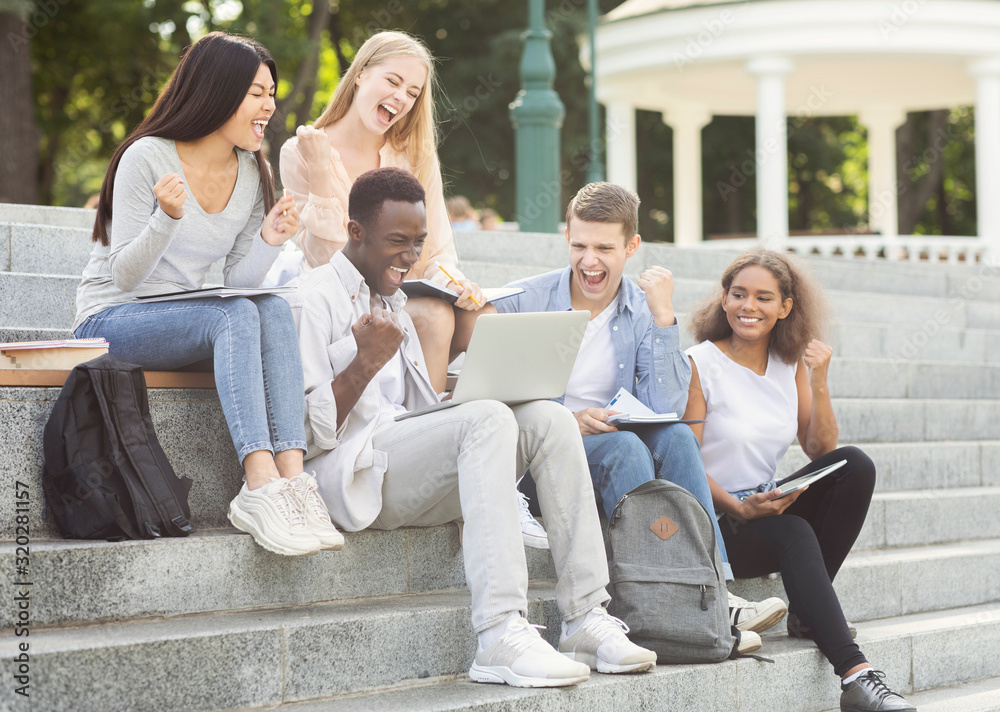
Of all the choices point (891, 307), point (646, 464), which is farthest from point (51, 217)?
point (891, 307)

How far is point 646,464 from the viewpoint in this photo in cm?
377

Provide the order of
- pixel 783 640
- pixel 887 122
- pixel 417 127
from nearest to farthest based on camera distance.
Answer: pixel 783 640, pixel 417 127, pixel 887 122

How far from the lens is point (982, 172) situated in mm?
14289

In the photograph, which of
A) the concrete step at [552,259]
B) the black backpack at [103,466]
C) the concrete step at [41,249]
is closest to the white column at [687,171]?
the concrete step at [552,259]

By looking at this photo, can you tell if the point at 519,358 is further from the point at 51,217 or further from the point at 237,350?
the point at 51,217

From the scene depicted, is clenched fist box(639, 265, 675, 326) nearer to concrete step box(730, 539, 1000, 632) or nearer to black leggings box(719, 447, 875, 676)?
black leggings box(719, 447, 875, 676)

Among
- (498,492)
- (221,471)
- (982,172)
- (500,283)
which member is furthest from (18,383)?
(982,172)

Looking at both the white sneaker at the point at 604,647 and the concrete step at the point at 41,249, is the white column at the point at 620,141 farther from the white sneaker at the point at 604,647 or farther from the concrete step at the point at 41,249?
the white sneaker at the point at 604,647

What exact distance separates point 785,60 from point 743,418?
10.7 m

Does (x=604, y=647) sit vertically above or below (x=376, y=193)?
below

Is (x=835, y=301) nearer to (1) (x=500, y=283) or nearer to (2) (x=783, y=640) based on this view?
(1) (x=500, y=283)

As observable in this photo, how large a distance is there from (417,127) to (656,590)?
2070mm

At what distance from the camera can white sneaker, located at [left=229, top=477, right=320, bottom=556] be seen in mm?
3172

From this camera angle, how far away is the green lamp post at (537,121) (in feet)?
29.3
